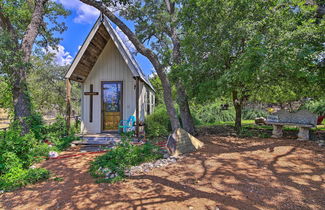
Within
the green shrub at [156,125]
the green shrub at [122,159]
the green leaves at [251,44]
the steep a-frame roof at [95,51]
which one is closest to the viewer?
the green shrub at [122,159]

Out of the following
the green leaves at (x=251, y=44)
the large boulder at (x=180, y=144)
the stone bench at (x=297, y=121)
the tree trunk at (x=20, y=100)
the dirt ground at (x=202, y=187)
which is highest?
the green leaves at (x=251, y=44)

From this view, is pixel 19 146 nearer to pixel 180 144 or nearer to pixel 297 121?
pixel 180 144

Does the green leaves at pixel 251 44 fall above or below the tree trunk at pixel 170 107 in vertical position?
above

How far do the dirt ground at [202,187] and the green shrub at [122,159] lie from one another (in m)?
0.26

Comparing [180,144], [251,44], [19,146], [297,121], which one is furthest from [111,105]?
[297,121]

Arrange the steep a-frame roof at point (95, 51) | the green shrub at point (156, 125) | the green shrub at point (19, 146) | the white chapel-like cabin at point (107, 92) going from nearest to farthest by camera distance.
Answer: the green shrub at point (19, 146), the steep a-frame roof at point (95, 51), the green shrub at point (156, 125), the white chapel-like cabin at point (107, 92)

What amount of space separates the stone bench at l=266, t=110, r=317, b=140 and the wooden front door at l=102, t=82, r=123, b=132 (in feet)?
21.9

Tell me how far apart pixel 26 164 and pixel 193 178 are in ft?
14.5

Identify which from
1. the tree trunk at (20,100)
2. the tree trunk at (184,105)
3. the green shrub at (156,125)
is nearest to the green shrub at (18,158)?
the tree trunk at (20,100)

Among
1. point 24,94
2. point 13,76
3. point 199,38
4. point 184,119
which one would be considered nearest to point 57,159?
point 24,94

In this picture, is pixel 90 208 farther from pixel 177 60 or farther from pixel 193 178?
pixel 177 60

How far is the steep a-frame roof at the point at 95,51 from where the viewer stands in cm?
665

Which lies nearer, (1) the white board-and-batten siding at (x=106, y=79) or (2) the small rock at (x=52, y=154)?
(2) the small rock at (x=52, y=154)

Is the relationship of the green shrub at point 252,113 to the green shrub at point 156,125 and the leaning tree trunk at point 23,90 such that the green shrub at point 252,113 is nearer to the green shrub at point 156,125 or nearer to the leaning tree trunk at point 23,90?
the green shrub at point 156,125
